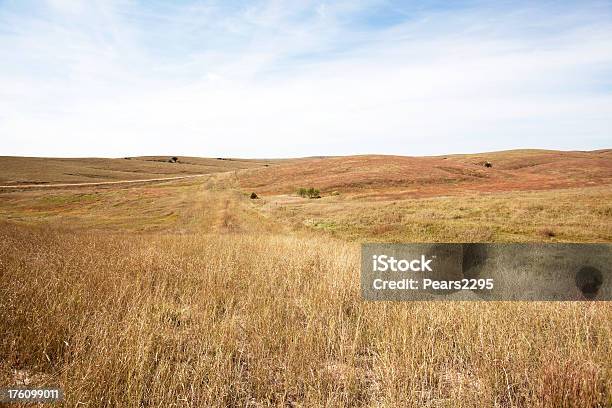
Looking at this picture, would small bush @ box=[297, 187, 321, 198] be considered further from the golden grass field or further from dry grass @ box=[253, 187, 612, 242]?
the golden grass field

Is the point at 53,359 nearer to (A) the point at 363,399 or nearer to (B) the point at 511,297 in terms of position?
(A) the point at 363,399

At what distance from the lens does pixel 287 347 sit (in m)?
4.74

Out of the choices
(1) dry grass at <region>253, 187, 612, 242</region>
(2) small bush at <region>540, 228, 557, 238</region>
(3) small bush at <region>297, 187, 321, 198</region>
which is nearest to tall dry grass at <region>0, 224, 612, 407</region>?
(1) dry grass at <region>253, 187, 612, 242</region>

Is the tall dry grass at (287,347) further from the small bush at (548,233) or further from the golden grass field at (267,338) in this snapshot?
the small bush at (548,233)

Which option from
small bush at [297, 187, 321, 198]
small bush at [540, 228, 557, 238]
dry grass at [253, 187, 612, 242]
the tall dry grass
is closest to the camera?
the tall dry grass

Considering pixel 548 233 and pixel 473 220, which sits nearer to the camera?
pixel 548 233

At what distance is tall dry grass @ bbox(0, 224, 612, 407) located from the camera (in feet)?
12.3

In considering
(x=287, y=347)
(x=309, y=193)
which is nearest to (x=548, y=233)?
(x=287, y=347)

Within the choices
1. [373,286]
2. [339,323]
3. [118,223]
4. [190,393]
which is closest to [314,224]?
[118,223]

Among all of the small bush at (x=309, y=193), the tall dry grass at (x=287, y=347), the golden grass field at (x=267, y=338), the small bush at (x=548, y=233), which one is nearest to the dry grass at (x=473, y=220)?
the small bush at (x=548, y=233)

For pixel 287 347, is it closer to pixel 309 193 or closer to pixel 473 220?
pixel 473 220

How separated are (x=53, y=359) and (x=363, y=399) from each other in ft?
11.9

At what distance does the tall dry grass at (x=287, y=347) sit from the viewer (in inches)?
147

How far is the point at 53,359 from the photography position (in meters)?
4.31
